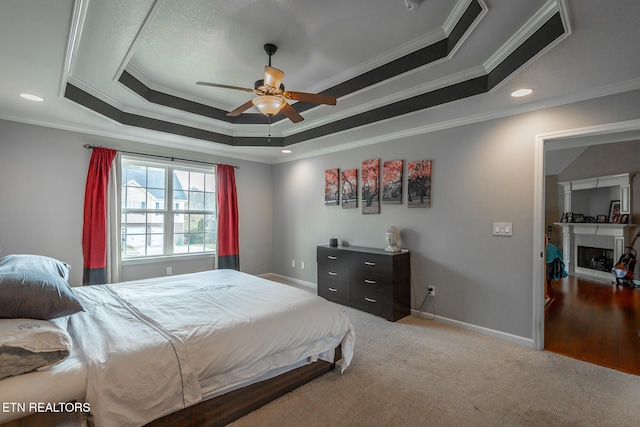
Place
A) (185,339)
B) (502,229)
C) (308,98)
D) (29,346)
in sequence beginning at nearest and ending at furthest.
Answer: (29,346), (185,339), (308,98), (502,229)

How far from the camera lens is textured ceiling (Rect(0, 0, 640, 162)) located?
5.78 feet

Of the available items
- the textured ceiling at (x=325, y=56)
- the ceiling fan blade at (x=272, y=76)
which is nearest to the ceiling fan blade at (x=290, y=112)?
the ceiling fan blade at (x=272, y=76)

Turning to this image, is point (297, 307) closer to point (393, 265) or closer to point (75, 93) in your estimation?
point (393, 265)

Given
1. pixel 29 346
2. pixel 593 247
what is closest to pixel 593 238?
pixel 593 247

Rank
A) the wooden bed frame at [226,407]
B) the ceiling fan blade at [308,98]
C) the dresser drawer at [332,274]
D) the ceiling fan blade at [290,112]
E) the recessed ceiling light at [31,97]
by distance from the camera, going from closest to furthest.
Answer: the wooden bed frame at [226,407] → the ceiling fan blade at [308,98] → the ceiling fan blade at [290,112] → the recessed ceiling light at [31,97] → the dresser drawer at [332,274]

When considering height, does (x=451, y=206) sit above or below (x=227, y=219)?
above

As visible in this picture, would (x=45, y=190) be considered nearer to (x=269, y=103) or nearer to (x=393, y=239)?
(x=269, y=103)

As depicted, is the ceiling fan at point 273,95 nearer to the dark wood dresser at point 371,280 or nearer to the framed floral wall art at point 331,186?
the dark wood dresser at point 371,280

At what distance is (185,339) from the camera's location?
5.30ft

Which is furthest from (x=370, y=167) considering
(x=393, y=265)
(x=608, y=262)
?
(x=608, y=262)

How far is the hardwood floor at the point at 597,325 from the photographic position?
8.66 ft

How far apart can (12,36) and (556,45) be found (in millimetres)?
3363

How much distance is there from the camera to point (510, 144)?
118 inches

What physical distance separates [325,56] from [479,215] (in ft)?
7.57
